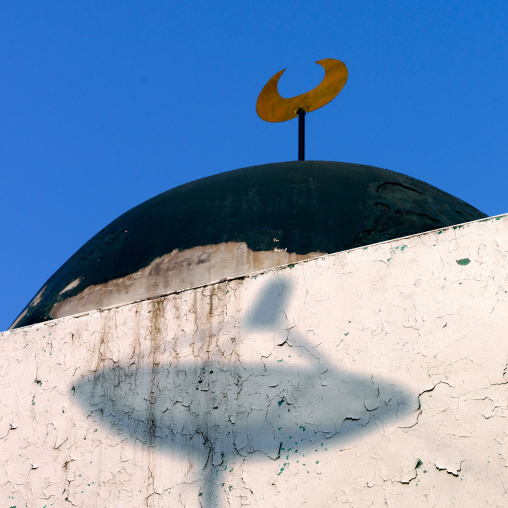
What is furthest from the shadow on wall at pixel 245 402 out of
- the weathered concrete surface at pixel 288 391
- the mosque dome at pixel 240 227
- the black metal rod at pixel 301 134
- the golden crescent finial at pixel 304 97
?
the golden crescent finial at pixel 304 97

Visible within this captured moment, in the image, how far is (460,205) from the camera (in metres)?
5.77

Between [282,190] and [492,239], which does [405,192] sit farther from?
[492,239]

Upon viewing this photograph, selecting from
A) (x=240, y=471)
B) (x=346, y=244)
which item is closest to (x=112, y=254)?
(x=346, y=244)

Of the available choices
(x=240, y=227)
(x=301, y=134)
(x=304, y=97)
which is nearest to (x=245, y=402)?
(x=240, y=227)

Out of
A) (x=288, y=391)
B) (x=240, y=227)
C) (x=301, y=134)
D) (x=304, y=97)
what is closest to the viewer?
(x=288, y=391)

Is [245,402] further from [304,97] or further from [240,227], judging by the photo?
[304,97]

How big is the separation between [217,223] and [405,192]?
1.43 m

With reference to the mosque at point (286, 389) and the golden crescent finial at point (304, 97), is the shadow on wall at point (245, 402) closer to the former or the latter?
the mosque at point (286, 389)

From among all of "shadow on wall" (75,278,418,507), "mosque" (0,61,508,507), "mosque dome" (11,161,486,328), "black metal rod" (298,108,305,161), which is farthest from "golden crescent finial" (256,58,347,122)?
"shadow on wall" (75,278,418,507)

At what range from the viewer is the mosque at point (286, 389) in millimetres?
2953

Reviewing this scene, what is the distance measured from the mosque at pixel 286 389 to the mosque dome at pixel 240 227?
34.5 inches

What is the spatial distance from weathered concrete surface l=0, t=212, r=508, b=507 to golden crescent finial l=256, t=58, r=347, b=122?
11.5ft

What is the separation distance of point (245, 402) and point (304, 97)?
4.08m

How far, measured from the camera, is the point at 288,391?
3312mm
